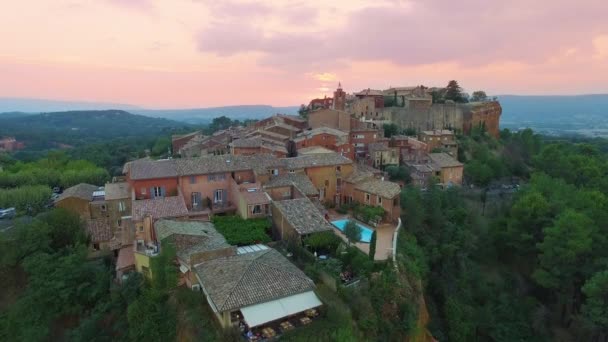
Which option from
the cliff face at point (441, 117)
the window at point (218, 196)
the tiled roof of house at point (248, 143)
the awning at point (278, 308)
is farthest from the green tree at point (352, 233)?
the cliff face at point (441, 117)

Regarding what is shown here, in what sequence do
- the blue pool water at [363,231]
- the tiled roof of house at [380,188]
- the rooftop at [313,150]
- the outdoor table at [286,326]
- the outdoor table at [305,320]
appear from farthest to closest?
1. the rooftop at [313,150]
2. the tiled roof of house at [380,188]
3. the blue pool water at [363,231]
4. the outdoor table at [305,320]
5. the outdoor table at [286,326]

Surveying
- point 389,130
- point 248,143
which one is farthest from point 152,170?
point 389,130

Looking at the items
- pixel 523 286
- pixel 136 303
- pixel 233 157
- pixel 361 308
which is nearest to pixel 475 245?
pixel 523 286

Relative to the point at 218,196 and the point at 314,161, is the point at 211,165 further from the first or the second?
the point at 314,161

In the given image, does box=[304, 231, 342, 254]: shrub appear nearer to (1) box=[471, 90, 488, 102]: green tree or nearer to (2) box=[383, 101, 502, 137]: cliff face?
(2) box=[383, 101, 502, 137]: cliff face

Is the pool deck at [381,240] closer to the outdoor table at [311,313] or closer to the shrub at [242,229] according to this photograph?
the shrub at [242,229]

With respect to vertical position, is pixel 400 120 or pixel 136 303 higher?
pixel 400 120

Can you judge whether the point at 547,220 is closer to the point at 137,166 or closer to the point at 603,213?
the point at 603,213
